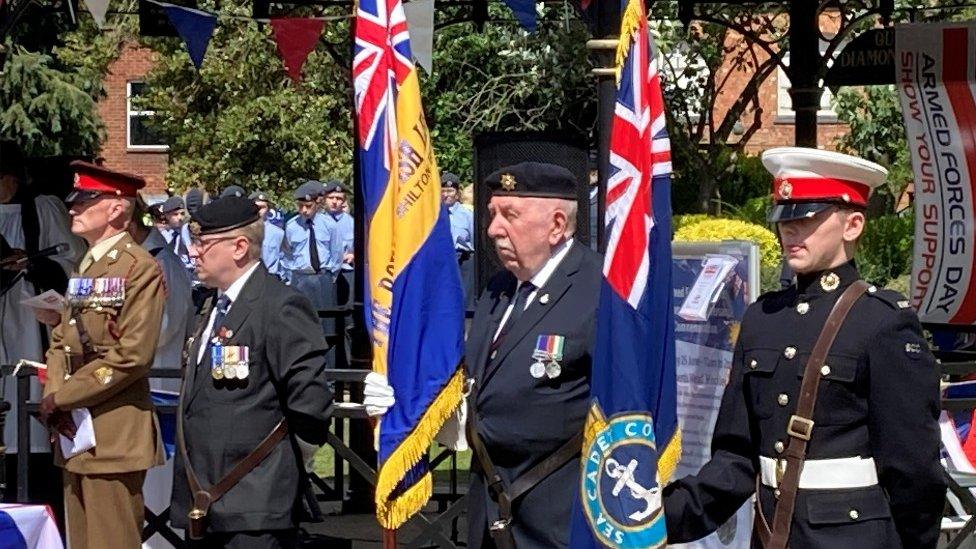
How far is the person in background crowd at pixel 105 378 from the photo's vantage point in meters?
7.35

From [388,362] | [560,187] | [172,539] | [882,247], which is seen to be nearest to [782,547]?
[560,187]

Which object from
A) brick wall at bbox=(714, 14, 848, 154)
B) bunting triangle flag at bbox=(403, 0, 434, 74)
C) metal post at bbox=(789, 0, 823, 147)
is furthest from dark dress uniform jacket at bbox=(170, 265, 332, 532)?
brick wall at bbox=(714, 14, 848, 154)

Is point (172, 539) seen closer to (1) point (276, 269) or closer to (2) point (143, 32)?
(2) point (143, 32)

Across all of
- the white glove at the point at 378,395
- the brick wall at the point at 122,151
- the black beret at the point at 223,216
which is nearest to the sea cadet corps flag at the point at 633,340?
the white glove at the point at 378,395

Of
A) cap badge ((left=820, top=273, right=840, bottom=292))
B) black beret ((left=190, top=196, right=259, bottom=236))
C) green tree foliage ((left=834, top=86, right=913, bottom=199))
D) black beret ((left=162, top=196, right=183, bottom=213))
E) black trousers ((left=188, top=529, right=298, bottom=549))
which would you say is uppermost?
green tree foliage ((left=834, top=86, right=913, bottom=199))

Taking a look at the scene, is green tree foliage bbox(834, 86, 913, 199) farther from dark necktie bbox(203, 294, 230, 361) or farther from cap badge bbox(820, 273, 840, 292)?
cap badge bbox(820, 273, 840, 292)

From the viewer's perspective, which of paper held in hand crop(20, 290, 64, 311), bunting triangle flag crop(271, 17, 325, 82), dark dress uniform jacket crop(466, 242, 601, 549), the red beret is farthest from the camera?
bunting triangle flag crop(271, 17, 325, 82)

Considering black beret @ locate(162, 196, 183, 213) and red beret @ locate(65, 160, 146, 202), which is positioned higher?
black beret @ locate(162, 196, 183, 213)

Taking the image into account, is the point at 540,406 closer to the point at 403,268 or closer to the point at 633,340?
the point at 633,340

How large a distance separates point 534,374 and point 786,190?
1.02m

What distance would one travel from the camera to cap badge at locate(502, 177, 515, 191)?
18.0 feet

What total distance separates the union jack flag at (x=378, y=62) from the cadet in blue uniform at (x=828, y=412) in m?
1.92

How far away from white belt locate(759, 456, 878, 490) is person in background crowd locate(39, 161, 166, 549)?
11.3 ft

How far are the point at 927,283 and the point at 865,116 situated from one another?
16.5 m
